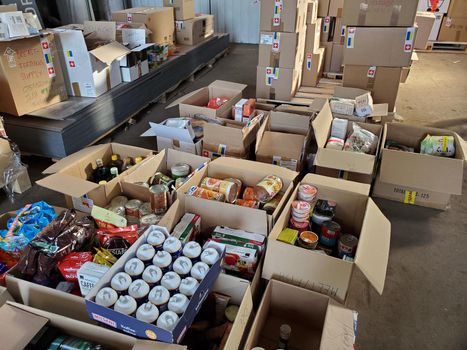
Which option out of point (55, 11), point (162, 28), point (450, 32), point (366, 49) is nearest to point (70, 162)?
point (366, 49)

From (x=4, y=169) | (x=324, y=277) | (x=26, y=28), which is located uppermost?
(x=26, y=28)

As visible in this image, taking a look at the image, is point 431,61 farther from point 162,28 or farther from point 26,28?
point 26,28

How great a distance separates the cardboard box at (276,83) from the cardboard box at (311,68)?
36 centimetres

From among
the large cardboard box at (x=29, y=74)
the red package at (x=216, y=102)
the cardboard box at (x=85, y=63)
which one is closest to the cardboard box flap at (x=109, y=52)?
the cardboard box at (x=85, y=63)

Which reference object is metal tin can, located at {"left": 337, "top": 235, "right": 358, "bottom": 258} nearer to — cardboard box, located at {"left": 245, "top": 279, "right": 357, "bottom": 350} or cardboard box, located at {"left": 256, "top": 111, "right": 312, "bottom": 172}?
cardboard box, located at {"left": 245, "top": 279, "right": 357, "bottom": 350}

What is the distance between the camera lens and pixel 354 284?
6.14 feet

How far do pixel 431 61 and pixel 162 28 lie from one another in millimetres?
4198

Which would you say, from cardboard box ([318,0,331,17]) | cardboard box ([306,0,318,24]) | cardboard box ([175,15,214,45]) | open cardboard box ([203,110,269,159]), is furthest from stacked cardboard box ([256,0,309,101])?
cardboard box ([175,15,214,45])

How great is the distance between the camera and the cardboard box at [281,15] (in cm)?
288

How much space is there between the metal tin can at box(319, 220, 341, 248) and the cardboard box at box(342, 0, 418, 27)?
1.87 m

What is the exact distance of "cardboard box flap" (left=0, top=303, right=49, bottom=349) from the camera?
102 centimetres

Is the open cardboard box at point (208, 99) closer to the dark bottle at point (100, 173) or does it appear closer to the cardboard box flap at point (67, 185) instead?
the dark bottle at point (100, 173)

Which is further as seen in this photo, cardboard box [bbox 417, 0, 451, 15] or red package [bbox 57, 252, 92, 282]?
cardboard box [bbox 417, 0, 451, 15]

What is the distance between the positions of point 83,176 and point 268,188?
3.47ft
